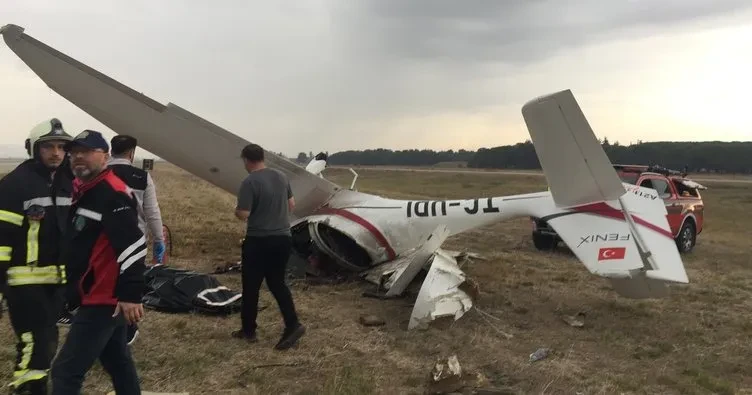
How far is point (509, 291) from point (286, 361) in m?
3.99

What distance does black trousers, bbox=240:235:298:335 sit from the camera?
5.22m

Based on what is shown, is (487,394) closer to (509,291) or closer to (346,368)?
(346,368)

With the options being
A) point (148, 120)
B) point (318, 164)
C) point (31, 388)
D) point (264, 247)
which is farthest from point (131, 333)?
point (318, 164)

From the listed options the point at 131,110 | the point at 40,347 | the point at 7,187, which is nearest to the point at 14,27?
the point at 131,110

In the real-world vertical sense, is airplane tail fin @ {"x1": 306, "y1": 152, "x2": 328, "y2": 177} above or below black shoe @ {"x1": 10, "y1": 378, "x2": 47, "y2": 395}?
above

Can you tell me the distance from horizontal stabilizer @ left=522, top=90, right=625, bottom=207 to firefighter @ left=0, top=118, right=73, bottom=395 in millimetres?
4362

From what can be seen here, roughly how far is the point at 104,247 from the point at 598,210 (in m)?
5.16

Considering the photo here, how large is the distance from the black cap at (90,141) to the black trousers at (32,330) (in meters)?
1.03

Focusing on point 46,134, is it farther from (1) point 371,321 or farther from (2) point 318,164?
(2) point 318,164

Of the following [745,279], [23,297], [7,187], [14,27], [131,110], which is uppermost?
[14,27]

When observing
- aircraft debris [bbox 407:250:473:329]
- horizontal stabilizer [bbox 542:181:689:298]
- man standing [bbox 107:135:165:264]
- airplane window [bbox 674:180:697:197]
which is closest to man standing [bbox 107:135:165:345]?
man standing [bbox 107:135:165:264]

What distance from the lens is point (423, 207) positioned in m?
7.81

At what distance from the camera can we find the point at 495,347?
18.0 ft

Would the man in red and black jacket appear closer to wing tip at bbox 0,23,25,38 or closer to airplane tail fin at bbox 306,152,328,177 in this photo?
wing tip at bbox 0,23,25,38
